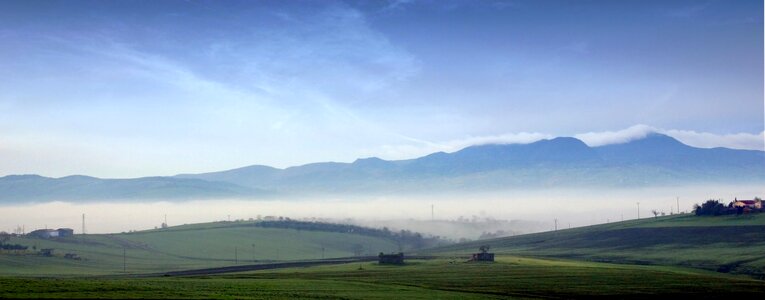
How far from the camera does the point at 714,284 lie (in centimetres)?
12106

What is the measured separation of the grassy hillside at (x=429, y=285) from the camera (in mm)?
87500

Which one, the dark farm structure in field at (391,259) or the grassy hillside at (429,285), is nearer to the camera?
the grassy hillside at (429,285)

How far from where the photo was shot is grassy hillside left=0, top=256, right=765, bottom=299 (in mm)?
87500

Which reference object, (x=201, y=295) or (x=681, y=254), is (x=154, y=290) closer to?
(x=201, y=295)

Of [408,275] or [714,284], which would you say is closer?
[714,284]

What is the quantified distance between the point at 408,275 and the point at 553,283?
2677 cm

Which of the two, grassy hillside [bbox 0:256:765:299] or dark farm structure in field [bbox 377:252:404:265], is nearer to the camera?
grassy hillside [bbox 0:256:765:299]

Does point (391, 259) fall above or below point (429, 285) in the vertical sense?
above

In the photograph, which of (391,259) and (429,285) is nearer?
(429,285)

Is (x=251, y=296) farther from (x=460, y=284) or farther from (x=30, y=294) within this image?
(x=460, y=284)

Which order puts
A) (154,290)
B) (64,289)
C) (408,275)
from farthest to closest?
(408,275), (154,290), (64,289)

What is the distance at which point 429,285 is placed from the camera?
120188mm

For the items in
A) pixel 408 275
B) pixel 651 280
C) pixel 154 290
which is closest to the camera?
pixel 154 290

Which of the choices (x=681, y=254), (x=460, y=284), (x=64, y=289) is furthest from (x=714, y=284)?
(x=64, y=289)
